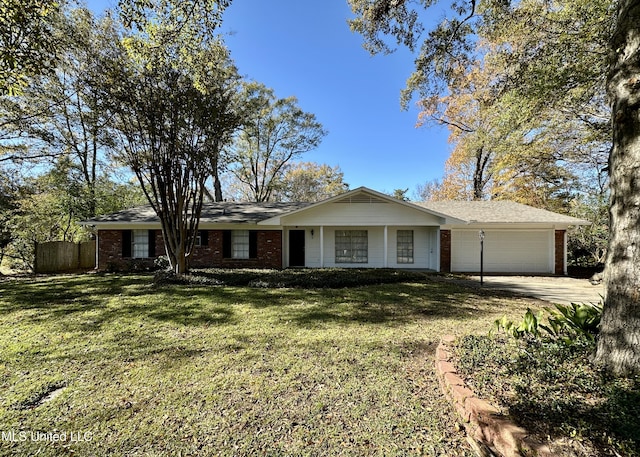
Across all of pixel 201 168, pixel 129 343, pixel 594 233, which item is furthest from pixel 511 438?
pixel 594 233

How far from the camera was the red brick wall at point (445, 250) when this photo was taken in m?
13.8

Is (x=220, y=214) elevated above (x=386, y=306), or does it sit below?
above

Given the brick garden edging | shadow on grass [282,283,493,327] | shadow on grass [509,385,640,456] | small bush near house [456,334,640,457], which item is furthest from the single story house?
shadow on grass [509,385,640,456]

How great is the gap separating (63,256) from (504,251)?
22.4m

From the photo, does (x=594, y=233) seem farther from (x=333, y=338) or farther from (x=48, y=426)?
(x=48, y=426)

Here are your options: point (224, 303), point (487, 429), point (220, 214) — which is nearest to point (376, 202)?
point (220, 214)

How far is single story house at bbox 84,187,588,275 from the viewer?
1360 cm

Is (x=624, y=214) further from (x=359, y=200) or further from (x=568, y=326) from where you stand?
(x=359, y=200)

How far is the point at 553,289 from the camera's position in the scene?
31.5 ft

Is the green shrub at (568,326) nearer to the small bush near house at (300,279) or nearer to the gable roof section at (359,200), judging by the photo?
the small bush near house at (300,279)

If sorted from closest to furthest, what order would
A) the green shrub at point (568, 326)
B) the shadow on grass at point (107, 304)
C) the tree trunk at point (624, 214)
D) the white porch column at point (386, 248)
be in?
the tree trunk at point (624, 214) → the green shrub at point (568, 326) → the shadow on grass at point (107, 304) → the white porch column at point (386, 248)

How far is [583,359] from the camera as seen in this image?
9.39 feet

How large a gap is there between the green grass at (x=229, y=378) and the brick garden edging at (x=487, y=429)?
0.39 ft

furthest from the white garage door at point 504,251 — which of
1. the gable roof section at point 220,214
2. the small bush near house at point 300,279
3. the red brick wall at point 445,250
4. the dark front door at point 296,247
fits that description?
the gable roof section at point 220,214
